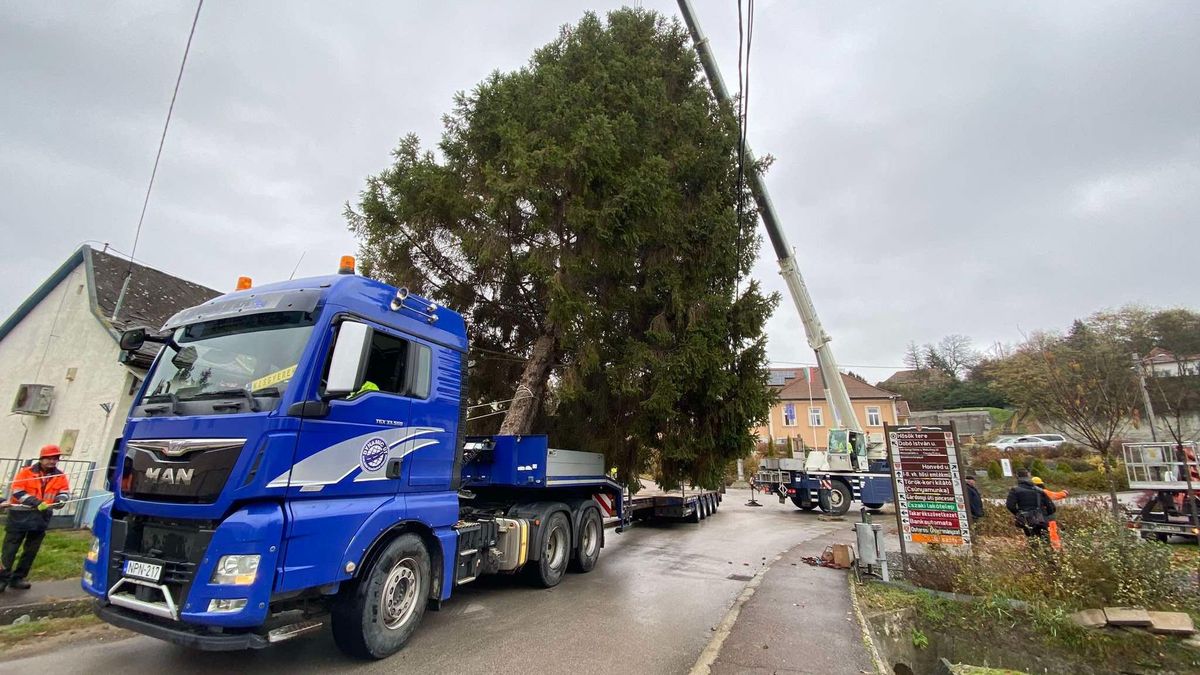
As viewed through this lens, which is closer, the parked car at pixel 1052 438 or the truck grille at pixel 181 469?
the truck grille at pixel 181 469

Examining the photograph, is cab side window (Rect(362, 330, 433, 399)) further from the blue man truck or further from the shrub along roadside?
the shrub along roadside

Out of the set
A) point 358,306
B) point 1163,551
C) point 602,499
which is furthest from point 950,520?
point 358,306

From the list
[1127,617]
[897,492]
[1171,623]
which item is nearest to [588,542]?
[897,492]

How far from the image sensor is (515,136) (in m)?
9.14

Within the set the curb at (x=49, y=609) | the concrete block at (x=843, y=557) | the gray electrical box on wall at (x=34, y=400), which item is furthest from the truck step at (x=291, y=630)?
the gray electrical box on wall at (x=34, y=400)

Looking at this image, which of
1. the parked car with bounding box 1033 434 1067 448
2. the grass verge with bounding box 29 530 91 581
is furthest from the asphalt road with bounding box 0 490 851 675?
the parked car with bounding box 1033 434 1067 448

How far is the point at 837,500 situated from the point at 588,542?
12463 mm

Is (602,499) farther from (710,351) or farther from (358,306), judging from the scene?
(358,306)

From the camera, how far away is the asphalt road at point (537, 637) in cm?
432

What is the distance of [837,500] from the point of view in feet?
58.3

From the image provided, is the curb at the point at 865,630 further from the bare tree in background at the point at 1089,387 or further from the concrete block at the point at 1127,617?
the bare tree in background at the point at 1089,387

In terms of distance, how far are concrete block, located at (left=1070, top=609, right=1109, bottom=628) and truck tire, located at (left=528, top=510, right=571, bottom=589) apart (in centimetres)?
603

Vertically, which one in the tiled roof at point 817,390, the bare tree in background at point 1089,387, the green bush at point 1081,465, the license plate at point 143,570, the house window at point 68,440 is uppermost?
the tiled roof at point 817,390

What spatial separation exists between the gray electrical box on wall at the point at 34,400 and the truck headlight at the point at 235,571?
10955mm
